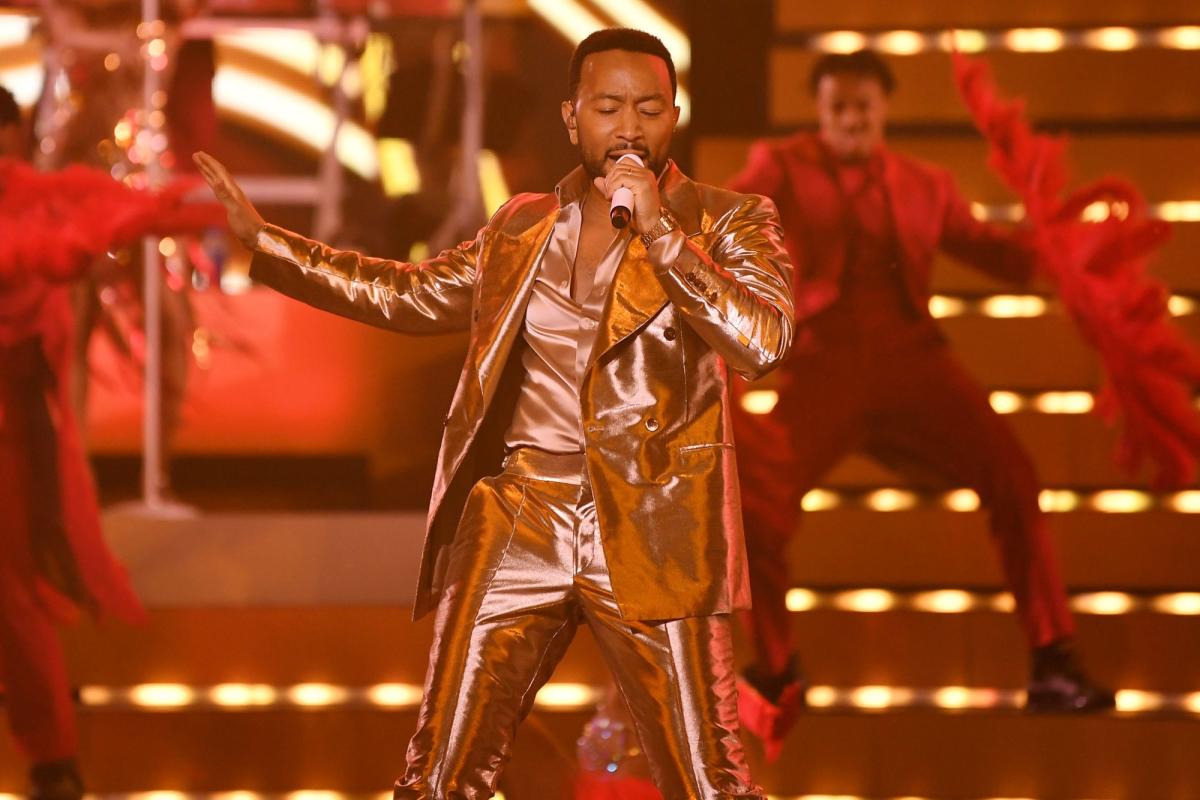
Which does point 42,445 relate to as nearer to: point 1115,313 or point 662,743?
point 662,743

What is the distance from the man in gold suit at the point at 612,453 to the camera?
1890 millimetres

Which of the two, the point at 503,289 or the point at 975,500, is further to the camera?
the point at 975,500

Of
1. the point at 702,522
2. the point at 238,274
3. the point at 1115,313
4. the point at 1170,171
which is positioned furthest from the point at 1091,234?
the point at 238,274

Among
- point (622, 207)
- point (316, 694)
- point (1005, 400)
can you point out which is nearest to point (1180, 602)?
point (1005, 400)

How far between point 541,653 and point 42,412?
1.85 metres

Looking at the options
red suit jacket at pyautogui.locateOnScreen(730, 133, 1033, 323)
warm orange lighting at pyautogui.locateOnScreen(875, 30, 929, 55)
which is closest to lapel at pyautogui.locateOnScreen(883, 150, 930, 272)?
red suit jacket at pyautogui.locateOnScreen(730, 133, 1033, 323)

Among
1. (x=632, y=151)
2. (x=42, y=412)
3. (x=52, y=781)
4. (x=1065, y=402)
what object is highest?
(x=1065, y=402)

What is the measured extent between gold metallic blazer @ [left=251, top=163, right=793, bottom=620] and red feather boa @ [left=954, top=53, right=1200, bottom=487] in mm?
1506

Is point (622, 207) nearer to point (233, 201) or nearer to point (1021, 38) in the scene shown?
point (233, 201)

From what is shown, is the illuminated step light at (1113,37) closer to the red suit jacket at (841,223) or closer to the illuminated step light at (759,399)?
the red suit jacket at (841,223)

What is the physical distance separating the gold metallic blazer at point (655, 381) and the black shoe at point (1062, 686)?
1.72 metres

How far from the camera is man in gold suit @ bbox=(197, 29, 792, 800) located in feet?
6.20

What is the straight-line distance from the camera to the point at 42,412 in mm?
3400

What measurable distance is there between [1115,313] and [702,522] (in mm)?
1734
